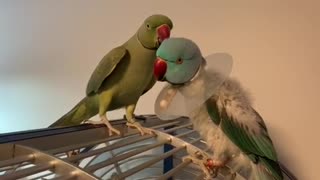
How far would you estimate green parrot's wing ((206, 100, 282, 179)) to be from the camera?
464 millimetres

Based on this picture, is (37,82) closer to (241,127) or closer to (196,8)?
(196,8)

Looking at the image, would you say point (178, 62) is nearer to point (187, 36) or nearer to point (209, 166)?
point (209, 166)

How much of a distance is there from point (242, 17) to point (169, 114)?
0.45 metres

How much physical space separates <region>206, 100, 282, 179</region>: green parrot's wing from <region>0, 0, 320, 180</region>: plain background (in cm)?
36

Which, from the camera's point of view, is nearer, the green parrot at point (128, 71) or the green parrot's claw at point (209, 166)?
the green parrot's claw at point (209, 166)

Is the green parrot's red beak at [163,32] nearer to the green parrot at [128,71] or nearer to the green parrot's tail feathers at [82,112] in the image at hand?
the green parrot at [128,71]

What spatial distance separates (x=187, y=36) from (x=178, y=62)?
19.4 inches

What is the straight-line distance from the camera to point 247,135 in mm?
466

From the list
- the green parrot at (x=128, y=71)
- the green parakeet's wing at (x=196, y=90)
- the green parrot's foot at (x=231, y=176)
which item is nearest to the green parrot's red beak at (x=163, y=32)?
the green parrot at (x=128, y=71)

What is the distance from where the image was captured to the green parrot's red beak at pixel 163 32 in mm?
615

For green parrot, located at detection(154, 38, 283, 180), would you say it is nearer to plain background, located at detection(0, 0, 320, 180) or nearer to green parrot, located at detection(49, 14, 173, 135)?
green parrot, located at detection(49, 14, 173, 135)

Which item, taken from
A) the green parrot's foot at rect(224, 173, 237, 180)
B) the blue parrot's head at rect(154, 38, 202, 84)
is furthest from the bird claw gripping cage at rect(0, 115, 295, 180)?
the blue parrot's head at rect(154, 38, 202, 84)

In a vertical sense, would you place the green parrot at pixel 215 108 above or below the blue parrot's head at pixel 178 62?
below

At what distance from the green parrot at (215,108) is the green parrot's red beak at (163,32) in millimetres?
127
